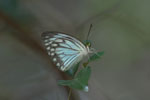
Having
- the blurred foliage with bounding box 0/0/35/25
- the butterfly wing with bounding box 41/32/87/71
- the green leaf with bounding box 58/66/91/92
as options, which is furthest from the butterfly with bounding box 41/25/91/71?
the blurred foliage with bounding box 0/0/35/25

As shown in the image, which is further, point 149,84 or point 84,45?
point 149,84

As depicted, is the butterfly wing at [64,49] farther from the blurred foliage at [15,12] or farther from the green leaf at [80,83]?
the blurred foliage at [15,12]

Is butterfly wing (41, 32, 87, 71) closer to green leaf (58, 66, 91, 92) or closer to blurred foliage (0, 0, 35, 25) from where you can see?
green leaf (58, 66, 91, 92)

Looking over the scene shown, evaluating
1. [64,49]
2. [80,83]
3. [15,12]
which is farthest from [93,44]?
[80,83]

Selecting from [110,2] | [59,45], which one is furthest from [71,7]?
[59,45]

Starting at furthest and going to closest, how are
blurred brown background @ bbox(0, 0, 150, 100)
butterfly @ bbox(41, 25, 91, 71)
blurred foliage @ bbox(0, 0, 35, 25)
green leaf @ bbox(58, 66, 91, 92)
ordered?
1. blurred brown background @ bbox(0, 0, 150, 100)
2. blurred foliage @ bbox(0, 0, 35, 25)
3. butterfly @ bbox(41, 25, 91, 71)
4. green leaf @ bbox(58, 66, 91, 92)

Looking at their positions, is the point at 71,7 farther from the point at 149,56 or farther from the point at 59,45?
the point at 59,45

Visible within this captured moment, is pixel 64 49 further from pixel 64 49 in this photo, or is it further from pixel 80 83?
pixel 80 83
